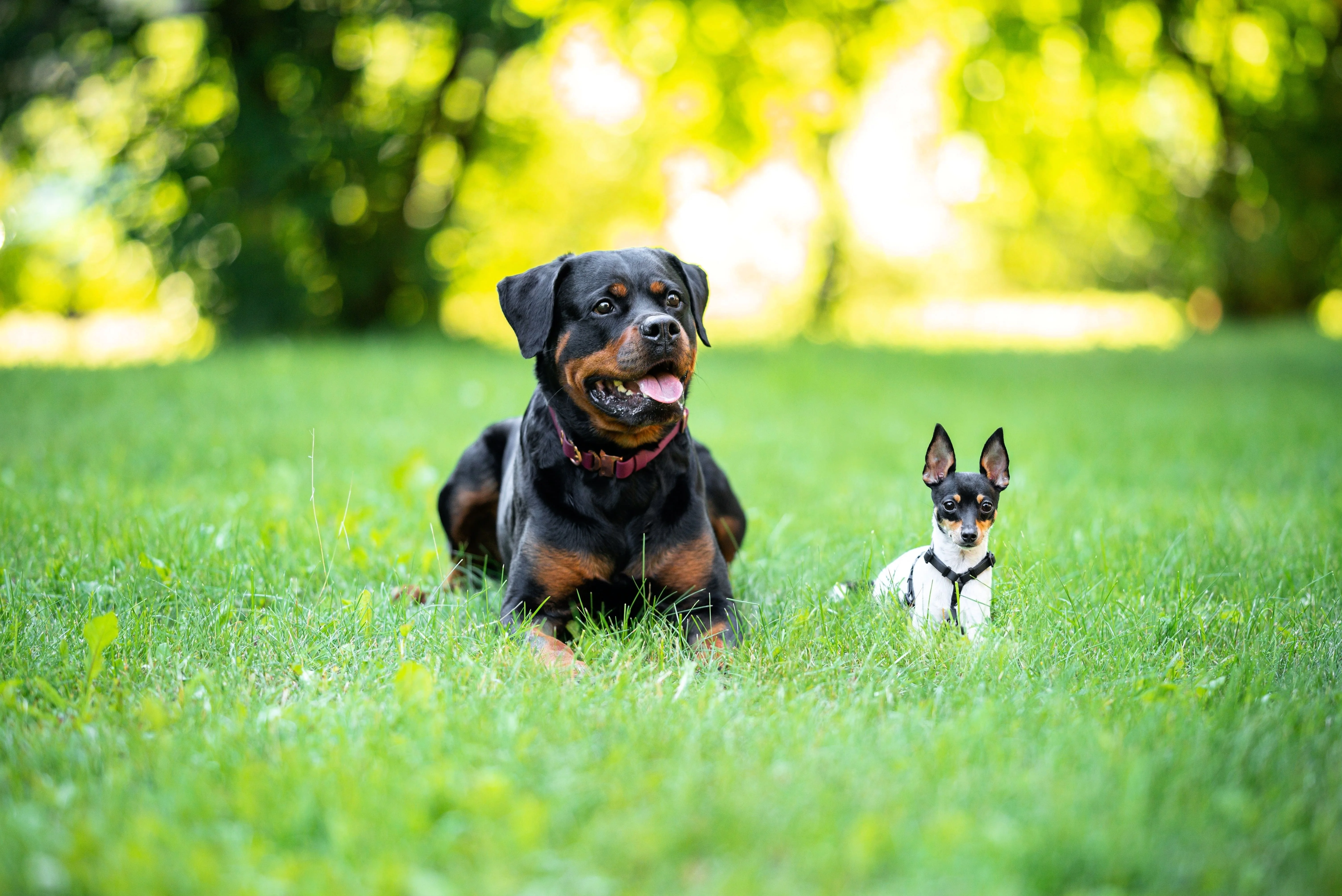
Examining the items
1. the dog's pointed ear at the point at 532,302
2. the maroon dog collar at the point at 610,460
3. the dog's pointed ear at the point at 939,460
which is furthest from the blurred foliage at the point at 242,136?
the dog's pointed ear at the point at 939,460

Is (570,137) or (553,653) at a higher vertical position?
(570,137)

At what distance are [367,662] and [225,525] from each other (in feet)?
5.50

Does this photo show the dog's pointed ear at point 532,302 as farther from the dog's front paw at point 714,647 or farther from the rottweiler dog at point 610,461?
the dog's front paw at point 714,647

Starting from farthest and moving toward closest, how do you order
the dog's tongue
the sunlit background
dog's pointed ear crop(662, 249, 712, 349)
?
1. the sunlit background
2. dog's pointed ear crop(662, 249, 712, 349)
3. the dog's tongue

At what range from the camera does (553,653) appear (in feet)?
9.46

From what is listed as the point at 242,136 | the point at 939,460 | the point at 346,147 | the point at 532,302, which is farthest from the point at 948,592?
the point at 242,136

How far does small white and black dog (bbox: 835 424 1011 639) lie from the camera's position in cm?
307

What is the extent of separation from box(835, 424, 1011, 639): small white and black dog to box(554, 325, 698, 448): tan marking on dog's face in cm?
A: 86

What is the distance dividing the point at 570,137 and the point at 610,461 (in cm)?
1827

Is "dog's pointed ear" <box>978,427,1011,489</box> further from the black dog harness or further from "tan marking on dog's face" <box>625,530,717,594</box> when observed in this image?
"tan marking on dog's face" <box>625,530,717,594</box>

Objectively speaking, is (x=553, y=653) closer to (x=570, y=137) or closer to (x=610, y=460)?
(x=610, y=460)

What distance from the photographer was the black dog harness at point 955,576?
3123 millimetres

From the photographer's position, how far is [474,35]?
12.3 meters

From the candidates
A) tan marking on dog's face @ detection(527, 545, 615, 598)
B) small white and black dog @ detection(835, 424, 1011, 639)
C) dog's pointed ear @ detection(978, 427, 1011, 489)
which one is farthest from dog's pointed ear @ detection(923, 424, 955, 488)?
tan marking on dog's face @ detection(527, 545, 615, 598)
